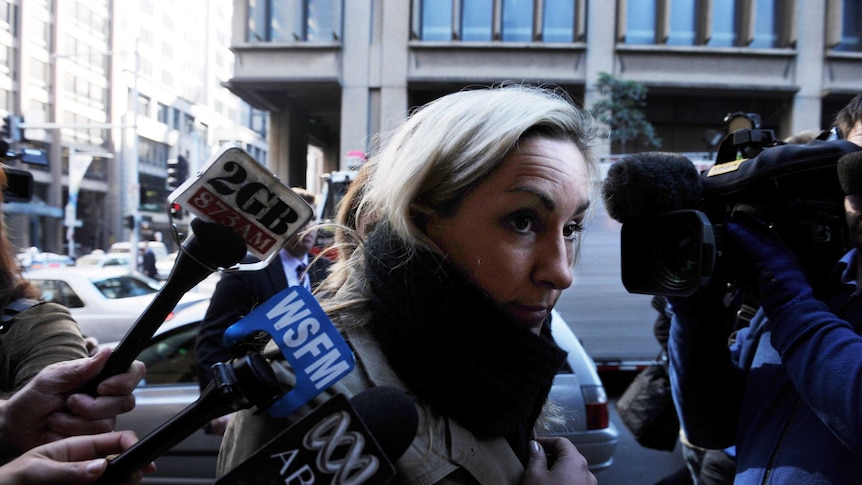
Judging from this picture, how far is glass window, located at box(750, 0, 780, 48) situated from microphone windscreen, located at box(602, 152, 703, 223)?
1720cm

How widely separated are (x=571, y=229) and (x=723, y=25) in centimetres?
1767

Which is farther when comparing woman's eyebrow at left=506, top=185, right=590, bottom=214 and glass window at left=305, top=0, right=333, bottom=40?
glass window at left=305, top=0, right=333, bottom=40

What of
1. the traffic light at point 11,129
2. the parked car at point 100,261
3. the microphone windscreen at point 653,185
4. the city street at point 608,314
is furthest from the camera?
the parked car at point 100,261

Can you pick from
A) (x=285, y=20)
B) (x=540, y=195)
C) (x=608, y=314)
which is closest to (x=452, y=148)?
(x=540, y=195)

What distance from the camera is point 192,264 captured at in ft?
2.53

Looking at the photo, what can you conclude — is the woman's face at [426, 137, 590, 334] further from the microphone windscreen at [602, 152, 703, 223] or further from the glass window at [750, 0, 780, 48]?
the glass window at [750, 0, 780, 48]

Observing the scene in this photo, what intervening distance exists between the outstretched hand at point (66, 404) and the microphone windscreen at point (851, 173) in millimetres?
1337

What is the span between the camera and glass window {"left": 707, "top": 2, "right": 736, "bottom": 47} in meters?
16.1

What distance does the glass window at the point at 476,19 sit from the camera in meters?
16.2

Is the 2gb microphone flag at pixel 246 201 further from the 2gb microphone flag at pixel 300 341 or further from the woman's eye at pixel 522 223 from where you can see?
the woman's eye at pixel 522 223

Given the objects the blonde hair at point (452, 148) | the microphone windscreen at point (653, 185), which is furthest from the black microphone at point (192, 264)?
the microphone windscreen at point (653, 185)

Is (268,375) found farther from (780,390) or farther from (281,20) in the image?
(281,20)

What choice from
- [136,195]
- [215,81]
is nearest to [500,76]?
[215,81]

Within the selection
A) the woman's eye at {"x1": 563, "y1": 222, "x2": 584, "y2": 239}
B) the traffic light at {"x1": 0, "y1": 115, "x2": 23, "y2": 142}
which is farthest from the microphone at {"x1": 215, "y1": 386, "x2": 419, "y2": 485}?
the traffic light at {"x1": 0, "y1": 115, "x2": 23, "y2": 142}
